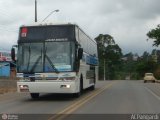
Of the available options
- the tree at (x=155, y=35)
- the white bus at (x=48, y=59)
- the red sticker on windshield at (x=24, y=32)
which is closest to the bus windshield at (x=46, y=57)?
the white bus at (x=48, y=59)

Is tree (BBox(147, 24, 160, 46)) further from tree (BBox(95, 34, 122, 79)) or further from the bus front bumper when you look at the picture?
tree (BBox(95, 34, 122, 79))

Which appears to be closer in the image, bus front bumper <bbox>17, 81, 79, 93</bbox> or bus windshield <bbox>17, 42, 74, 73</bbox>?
bus front bumper <bbox>17, 81, 79, 93</bbox>

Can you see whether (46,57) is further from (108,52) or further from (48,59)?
(108,52)

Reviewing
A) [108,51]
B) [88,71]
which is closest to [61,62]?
[88,71]

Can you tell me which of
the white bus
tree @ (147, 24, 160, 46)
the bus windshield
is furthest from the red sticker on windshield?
tree @ (147, 24, 160, 46)

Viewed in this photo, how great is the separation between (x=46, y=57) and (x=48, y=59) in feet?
0.45

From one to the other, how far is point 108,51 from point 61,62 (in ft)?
413

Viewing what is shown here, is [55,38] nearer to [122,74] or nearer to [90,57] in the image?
[90,57]

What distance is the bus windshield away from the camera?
21.8 m

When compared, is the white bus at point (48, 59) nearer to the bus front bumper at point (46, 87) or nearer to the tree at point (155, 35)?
the bus front bumper at point (46, 87)

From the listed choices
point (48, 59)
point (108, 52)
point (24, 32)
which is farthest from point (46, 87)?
point (108, 52)

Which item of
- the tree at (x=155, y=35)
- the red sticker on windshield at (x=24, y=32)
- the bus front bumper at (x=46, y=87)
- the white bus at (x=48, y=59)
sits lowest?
the bus front bumper at (x=46, y=87)

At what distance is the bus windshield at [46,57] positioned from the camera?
2183 cm

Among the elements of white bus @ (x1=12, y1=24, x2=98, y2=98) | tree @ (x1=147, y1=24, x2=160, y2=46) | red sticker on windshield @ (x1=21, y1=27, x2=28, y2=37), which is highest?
tree @ (x1=147, y1=24, x2=160, y2=46)
